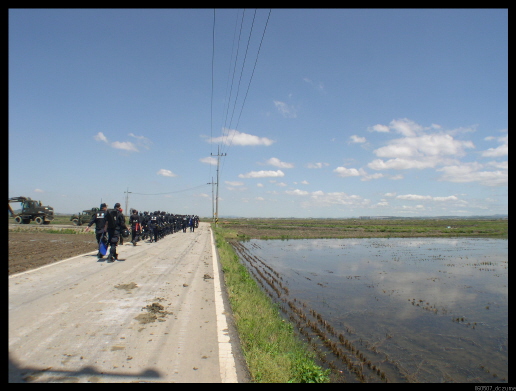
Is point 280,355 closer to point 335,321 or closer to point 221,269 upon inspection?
point 335,321

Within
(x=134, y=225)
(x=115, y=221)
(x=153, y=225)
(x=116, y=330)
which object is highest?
(x=115, y=221)

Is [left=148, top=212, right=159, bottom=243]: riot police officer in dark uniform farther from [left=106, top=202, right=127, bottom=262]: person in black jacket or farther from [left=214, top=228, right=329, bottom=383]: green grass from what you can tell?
[left=214, top=228, right=329, bottom=383]: green grass

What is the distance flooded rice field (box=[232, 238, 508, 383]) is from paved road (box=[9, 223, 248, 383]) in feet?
8.51

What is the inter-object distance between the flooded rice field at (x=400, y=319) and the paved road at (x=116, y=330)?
260cm

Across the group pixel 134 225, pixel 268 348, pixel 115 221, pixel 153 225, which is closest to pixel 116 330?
pixel 268 348

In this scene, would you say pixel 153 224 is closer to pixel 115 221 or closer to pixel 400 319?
pixel 115 221

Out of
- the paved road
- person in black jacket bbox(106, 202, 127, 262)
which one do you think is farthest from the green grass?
person in black jacket bbox(106, 202, 127, 262)

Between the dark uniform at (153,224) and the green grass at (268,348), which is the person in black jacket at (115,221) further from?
the dark uniform at (153,224)

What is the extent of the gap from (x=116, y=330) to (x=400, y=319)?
800cm

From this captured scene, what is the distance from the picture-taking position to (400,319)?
912cm

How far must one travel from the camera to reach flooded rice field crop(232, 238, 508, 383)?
6.13 m

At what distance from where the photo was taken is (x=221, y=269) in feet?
40.8
